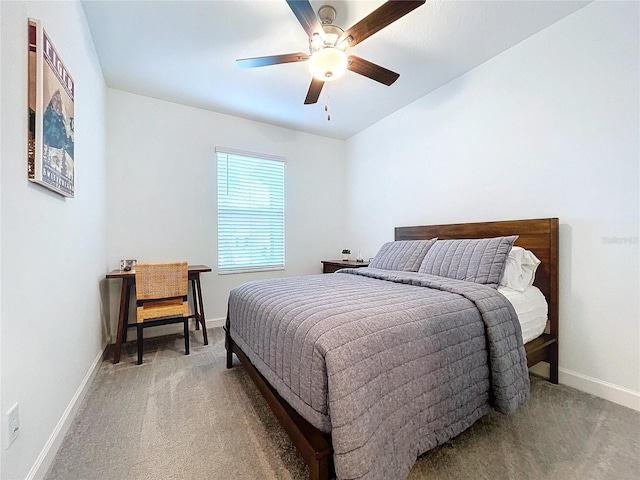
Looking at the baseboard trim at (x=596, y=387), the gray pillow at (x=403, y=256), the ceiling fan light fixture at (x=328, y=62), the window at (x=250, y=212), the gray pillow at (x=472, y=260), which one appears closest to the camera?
the baseboard trim at (x=596, y=387)

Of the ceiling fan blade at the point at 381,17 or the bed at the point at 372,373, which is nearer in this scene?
the bed at the point at 372,373

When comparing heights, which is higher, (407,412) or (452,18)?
(452,18)

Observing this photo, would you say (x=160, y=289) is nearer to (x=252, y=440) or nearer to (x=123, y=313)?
(x=123, y=313)

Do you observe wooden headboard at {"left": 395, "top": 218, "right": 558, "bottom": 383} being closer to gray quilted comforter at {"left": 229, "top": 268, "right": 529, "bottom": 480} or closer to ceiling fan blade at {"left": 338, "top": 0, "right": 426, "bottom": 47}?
gray quilted comforter at {"left": 229, "top": 268, "right": 529, "bottom": 480}

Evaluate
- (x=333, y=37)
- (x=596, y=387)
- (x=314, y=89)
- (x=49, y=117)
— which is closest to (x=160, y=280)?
(x=49, y=117)

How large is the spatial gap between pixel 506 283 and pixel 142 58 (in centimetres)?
358

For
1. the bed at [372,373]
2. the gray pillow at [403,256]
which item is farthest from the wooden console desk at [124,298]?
the gray pillow at [403,256]

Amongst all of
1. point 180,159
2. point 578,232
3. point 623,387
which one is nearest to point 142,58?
point 180,159

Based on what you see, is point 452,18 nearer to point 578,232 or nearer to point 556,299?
point 578,232

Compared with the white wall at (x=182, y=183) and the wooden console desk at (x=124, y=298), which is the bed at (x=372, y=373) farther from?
the white wall at (x=182, y=183)

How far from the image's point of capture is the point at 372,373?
3.56 feet

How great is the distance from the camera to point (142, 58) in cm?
246

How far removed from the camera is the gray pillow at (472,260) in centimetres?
198

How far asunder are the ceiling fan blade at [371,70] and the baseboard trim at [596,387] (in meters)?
2.61
